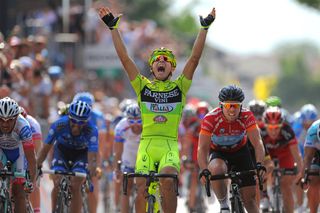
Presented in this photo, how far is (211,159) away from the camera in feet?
45.8

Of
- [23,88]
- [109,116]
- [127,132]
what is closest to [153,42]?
[109,116]

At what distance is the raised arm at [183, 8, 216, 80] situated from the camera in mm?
13648

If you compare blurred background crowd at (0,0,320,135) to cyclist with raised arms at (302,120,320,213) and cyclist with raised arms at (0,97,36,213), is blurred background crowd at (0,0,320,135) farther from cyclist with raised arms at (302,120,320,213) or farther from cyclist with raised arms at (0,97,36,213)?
cyclist with raised arms at (302,120,320,213)

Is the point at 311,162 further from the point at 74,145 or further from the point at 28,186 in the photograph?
the point at 28,186

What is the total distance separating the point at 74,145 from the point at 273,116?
3.20m

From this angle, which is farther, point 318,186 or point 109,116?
point 109,116

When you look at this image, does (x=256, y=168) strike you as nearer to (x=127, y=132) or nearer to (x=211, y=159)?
(x=211, y=159)

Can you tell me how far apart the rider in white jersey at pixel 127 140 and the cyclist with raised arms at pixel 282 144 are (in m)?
1.99

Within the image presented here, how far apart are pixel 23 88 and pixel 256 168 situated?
8.64 metres

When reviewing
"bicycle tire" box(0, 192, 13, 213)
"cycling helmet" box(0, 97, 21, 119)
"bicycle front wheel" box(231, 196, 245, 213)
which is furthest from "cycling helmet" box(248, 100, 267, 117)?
"bicycle tire" box(0, 192, 13, 213)

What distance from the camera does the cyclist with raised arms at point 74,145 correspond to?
14961 millimetres

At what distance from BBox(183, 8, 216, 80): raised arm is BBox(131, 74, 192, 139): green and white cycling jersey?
161 mm

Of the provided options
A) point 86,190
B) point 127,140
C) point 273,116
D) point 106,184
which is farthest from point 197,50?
point 106,184

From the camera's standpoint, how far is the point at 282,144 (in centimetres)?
1778
